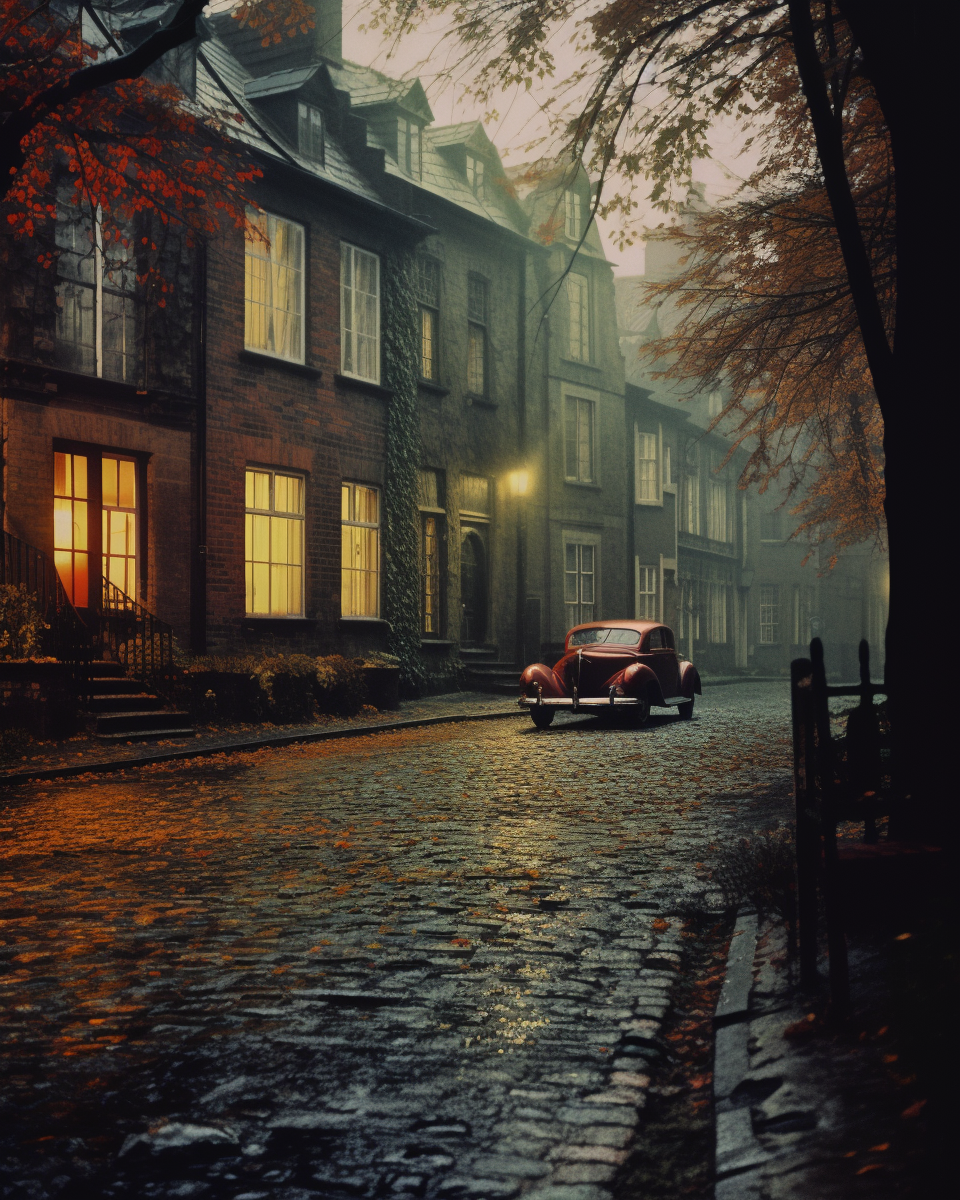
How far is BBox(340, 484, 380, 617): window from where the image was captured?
22766 mm

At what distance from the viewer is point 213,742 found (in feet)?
49.5

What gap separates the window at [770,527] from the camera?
5306 cm

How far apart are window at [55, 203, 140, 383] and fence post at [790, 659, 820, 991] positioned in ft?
45.2

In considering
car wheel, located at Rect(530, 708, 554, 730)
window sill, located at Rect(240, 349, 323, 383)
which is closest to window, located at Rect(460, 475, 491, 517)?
window sill, located at Rect(240, 349, 323, 383)

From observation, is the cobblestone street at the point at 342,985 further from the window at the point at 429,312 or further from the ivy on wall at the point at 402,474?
the window at the point at 429,312

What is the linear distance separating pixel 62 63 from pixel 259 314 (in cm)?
711

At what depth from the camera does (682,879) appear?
7.25m

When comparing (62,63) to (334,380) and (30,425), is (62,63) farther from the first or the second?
(334,380)

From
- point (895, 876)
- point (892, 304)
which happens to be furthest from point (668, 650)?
point (895, 876)

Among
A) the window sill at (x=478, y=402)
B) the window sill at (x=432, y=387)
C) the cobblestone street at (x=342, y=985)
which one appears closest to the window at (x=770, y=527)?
the window sill at (x=478, y=402)

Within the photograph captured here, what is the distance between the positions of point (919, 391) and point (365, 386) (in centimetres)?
1750

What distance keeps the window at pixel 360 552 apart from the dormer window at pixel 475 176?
962 centimetres

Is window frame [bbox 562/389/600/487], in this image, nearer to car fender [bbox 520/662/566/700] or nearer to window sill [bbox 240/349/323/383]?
window sill [bbox 240/349/323/383]

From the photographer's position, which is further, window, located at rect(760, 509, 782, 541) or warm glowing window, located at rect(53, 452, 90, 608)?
window, located at rect(760, 509, 782, 541)
